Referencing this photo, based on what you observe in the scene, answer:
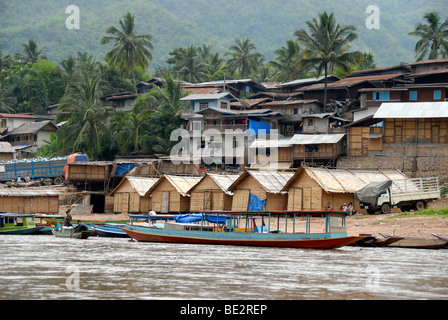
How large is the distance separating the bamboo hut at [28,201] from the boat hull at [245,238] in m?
14.7

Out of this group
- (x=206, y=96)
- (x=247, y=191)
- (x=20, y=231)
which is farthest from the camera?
(x=206, y=96)

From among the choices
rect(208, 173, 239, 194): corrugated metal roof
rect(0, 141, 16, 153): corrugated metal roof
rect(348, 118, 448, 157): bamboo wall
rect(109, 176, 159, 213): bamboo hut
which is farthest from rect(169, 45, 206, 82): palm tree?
rect(208, 173, 239, 194): corrugated metal roof

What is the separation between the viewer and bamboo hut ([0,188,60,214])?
39750 mm

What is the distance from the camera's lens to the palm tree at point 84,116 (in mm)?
55844

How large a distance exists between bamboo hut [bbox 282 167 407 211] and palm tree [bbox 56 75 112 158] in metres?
25.5

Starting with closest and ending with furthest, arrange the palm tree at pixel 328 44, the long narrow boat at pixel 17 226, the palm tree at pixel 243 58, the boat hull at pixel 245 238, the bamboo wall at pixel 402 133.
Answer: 1. the boat hull at pixel 245 238
2. the long narrow boat at pixel 17 226
3. the bamboo wall at pixel 402 133
4. the palm tree at pixel 328 44
5. the palm tree at pixel 243 58

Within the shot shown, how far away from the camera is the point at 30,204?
40.3m

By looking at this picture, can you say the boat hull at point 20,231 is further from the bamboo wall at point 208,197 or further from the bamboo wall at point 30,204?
the bamboo wall at point 208,197

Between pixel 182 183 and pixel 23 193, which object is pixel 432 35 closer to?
pixel 182 183

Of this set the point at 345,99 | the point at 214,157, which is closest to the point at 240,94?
the point at 345,99

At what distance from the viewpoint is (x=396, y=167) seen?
42.5m

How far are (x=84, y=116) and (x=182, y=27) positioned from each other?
11625 cm

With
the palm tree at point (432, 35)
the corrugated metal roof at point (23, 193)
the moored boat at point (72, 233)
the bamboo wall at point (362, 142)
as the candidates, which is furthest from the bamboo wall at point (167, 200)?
the palm tree at point (432, 35)

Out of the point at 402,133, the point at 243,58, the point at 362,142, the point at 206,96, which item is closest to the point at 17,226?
the point at 362,142
